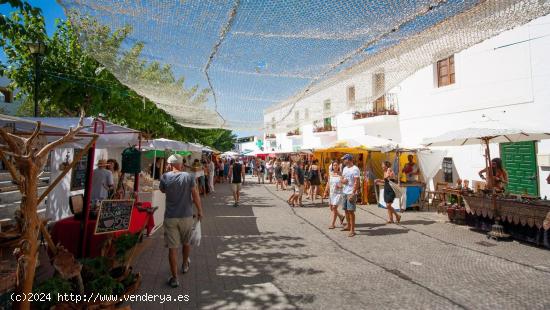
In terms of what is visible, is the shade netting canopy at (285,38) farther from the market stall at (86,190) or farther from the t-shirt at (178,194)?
the t-shirt at (178,194)

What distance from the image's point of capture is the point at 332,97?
536 cm

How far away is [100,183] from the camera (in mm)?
6613

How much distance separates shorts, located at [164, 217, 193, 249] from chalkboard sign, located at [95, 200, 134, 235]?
755mm

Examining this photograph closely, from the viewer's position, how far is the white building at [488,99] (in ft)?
29.5

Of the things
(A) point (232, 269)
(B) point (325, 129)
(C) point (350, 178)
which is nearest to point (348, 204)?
(C) point (350, 178)

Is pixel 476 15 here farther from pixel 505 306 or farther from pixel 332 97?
pixel 505 306

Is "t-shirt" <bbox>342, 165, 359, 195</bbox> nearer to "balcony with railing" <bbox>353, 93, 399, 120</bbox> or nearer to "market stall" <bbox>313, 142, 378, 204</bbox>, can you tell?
"market stall" <bbox>313, 142, 378, 204</bbox>

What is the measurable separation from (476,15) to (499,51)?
359 inches

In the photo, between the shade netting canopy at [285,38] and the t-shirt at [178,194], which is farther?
the t-shirt at [178,194]

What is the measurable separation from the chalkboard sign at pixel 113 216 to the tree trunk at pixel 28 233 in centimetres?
200

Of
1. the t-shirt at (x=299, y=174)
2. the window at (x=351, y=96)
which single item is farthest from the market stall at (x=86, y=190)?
the t-shirt at (x=299, y=174)

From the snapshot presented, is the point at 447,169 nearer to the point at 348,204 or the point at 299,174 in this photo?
the point at 299,174

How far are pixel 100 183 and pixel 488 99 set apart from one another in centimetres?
1149

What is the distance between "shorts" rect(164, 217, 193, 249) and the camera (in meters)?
4.19
